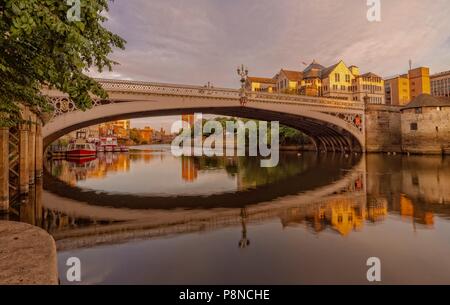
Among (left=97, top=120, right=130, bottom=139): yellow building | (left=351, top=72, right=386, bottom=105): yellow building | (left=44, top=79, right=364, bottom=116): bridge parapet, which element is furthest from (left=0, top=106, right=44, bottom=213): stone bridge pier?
(left=97, top=120, right=130, bottom=139): yellow building

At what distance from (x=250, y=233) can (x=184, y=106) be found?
25227 mm

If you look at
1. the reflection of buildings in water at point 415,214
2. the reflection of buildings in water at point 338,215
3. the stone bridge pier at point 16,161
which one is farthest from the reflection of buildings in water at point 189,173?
the reflection of buildings in water at point 415,214

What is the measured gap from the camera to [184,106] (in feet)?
108

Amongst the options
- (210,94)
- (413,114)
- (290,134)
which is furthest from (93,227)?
(290,134)

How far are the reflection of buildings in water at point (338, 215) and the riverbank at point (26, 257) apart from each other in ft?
23.0

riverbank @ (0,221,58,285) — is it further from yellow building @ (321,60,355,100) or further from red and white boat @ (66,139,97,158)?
yellow building @ (321,60,355,100)

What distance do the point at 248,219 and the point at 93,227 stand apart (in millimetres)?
5340

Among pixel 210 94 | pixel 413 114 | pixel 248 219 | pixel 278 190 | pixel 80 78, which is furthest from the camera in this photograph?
pixel 413 114

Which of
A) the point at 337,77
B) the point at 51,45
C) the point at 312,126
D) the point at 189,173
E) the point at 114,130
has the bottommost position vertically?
the point at 189,173

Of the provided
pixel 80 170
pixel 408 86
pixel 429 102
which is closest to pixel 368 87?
pixel 408 86

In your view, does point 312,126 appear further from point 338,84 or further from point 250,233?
point 250,233

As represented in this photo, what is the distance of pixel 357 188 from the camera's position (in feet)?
58.3

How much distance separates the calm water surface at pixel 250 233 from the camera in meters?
6.24
